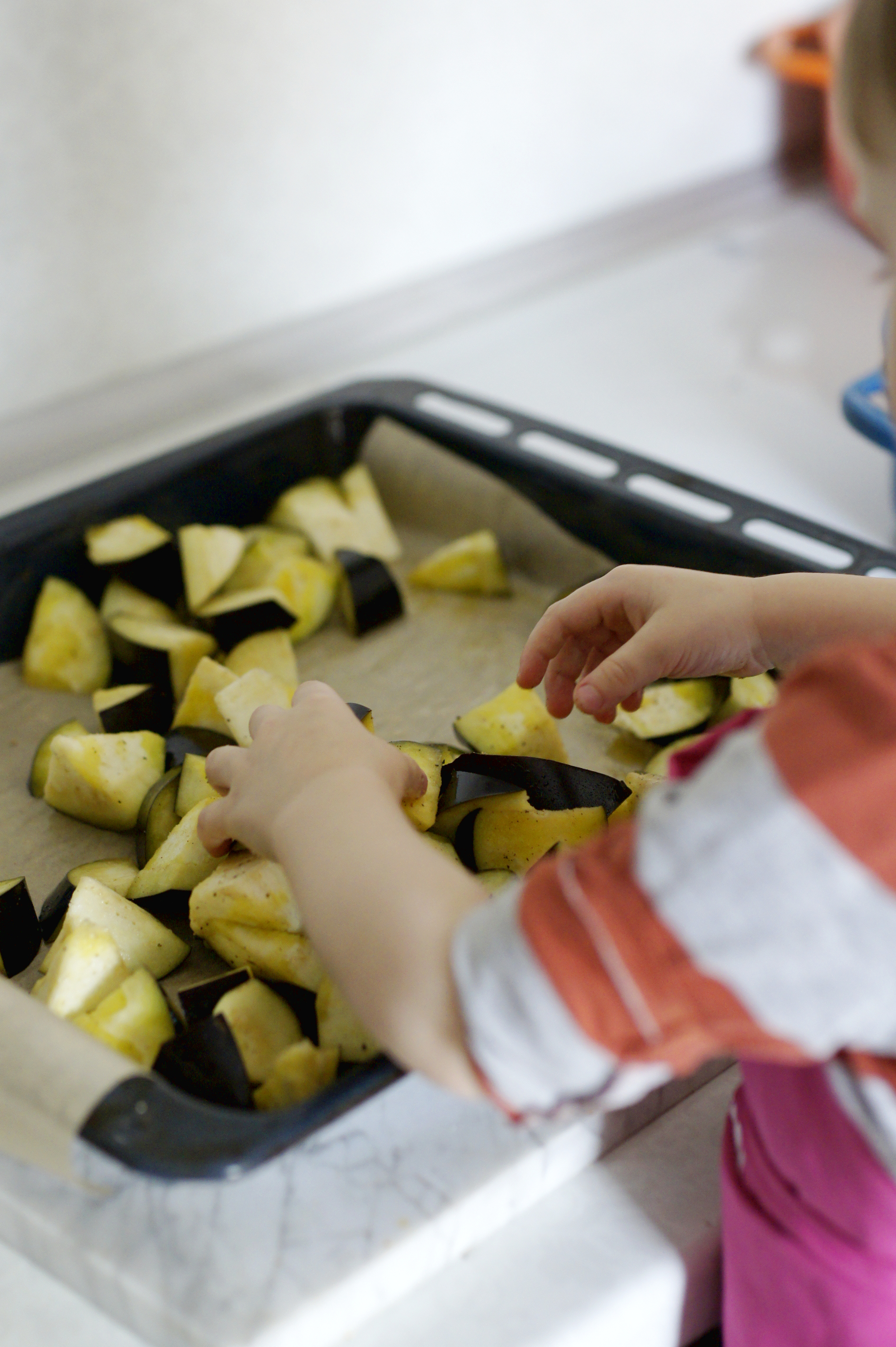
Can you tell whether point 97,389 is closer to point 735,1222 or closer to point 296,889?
point 296,889

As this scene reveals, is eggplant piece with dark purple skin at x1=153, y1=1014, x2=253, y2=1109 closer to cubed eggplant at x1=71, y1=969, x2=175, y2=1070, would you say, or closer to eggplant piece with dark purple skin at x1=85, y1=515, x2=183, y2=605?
cubed eggplant at x1=71, y1=969, x2=175, y2=1070

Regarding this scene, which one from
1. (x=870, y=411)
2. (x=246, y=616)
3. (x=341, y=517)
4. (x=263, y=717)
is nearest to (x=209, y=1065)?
(x=263, y=717)

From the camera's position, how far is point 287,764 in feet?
1.60

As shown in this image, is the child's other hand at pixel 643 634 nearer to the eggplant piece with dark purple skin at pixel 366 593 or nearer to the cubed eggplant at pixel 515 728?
the cubed eggplant at pixel 515 728

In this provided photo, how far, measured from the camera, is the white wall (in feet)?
3.13

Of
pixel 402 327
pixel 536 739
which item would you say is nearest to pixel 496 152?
pixel 402 327

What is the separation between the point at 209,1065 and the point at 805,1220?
227mm

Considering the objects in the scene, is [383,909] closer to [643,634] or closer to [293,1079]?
[293,1079]

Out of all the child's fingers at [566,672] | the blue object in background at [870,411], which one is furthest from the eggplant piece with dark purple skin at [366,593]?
the blue object in background at [870,411]

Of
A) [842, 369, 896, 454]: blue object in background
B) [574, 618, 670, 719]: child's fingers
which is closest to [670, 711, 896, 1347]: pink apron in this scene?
[574, 618, 670, 719]: child's fingers

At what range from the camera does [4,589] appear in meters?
0.80

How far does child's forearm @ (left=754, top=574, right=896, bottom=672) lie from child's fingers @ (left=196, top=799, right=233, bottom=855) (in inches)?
10.2

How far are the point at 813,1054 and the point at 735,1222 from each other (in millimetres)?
142

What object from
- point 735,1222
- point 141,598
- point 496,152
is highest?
point 496,152
